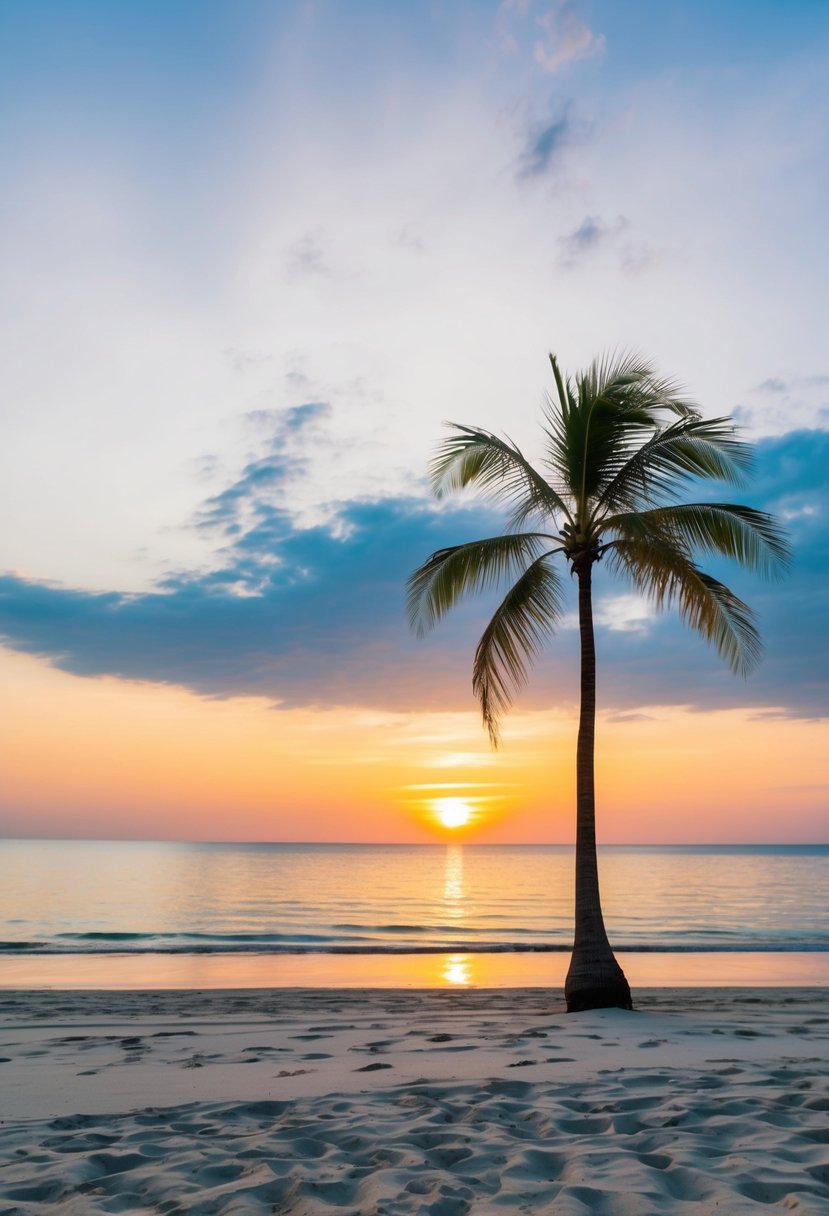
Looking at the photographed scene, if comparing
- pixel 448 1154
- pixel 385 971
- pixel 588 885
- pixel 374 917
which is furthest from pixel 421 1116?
pixel 374 917

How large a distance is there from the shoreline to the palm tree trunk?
5.20 m

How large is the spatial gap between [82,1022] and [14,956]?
1219cm

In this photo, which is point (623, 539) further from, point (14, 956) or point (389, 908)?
point (389, 908)

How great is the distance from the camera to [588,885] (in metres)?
10.2

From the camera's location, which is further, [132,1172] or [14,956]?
[14,956]

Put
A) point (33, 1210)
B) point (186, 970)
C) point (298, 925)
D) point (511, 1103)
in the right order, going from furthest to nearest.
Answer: point (298, 925), point (186, 970), point (511, 1103), point (33, 1210)

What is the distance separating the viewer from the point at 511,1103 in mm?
5344

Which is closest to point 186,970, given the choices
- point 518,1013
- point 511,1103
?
point 518,1013

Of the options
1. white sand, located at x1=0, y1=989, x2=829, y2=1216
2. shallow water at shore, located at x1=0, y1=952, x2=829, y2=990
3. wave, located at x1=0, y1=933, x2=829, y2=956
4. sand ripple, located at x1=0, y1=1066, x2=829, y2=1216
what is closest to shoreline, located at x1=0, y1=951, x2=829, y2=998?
shallow water at shore, located at x1=0, y1=952, x2=829, y2=990

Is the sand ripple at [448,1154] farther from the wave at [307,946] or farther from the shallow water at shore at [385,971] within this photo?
the wave at [307,946]

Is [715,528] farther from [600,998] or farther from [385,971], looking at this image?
[385,971]

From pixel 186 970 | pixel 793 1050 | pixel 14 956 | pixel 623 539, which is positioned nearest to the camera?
pixel 793 1050

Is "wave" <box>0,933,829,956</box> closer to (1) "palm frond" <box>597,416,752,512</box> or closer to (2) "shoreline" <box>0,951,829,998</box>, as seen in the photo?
(2) "shoreline" <box>0,951,829,998</box>

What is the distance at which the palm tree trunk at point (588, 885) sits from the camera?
9625mm
